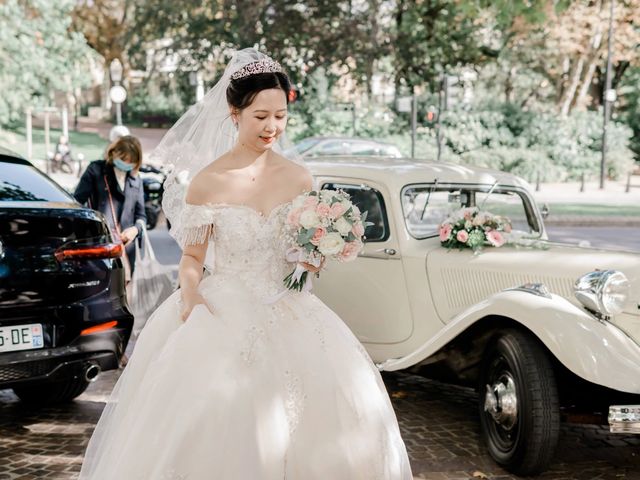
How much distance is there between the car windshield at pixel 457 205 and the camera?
5.39 m

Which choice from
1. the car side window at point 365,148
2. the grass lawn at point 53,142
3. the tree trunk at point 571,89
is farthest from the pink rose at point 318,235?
the tree trunk at point 571,89

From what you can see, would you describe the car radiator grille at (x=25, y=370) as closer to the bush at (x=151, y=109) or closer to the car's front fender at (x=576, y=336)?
the car's front fender at (x=576, y=336)

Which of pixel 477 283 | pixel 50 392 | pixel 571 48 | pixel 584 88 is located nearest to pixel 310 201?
pixel 477 283

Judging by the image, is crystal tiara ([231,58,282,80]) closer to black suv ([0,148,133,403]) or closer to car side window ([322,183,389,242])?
black suv ([0,148,133,403])

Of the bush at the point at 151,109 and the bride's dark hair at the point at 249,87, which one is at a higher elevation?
the bush at the point at 151,109

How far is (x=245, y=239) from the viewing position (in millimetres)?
3004

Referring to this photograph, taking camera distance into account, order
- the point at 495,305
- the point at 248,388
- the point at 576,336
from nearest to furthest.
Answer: the point at 248,388 < the point at 576,336 < the point at 495,305

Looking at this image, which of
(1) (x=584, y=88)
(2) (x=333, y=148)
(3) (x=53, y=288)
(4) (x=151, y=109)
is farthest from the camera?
(4) (x=151, y=109)

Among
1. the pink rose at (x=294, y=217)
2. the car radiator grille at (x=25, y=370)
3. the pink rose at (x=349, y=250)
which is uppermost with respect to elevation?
the pink rose at (x=294, y=217)

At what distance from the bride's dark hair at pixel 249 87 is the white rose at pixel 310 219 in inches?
19.5

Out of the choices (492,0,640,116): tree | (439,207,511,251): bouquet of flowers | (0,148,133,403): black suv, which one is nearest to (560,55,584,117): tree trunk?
(492,0,640,116): tree

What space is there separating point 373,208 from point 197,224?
262 cm

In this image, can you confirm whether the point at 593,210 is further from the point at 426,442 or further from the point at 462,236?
the point at 426,442

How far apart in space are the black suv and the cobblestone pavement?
0.46m
